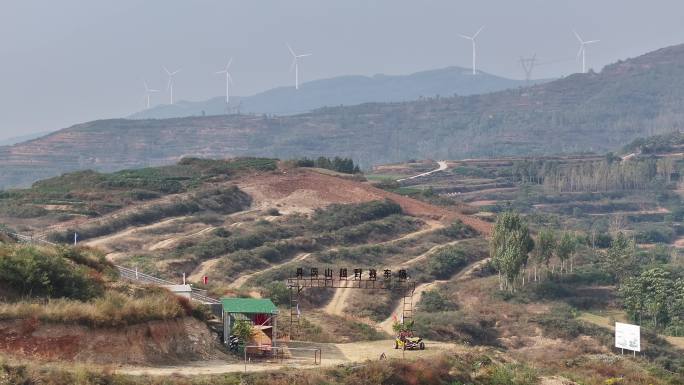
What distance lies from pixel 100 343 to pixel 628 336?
32.2 m

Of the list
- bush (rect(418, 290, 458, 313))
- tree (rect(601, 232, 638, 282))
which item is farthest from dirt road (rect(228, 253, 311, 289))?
tree (rect(601, 232, 638, 282))

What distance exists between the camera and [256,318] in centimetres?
4653

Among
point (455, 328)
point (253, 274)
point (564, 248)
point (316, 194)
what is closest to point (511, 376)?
point (455, 328)

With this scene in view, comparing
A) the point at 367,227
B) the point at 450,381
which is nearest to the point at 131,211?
the point at 367,227

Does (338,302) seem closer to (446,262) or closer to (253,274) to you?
(253,274)

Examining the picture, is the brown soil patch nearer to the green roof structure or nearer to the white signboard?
the white signboard

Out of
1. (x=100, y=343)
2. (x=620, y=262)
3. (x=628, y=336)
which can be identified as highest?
(x=100, y=343)

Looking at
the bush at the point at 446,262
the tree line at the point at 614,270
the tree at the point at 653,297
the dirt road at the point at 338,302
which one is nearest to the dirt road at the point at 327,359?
the dirt road at the point at 338,302

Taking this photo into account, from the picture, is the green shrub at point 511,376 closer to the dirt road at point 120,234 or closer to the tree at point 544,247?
the tree at point 544,247

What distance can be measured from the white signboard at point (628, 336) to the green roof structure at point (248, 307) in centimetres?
2279

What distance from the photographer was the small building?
45.7m

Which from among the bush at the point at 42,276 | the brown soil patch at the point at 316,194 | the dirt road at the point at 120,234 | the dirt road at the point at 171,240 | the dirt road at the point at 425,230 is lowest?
the dirt road at the point at 425,230

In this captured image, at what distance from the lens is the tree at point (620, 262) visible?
9700cm

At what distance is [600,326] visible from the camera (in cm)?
7794
